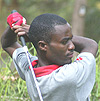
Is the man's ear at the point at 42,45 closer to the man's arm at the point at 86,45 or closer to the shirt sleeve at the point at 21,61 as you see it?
the shirt sleeve at the point at 21,61

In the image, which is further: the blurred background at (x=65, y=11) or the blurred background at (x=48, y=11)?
the blurred background at (x=65, y=11)

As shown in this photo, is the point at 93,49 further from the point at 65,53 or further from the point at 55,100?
the point at 55,100

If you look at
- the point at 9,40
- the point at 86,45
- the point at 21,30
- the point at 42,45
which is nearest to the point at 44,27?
the point at 42,45

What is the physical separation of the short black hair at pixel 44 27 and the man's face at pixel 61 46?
0.04m

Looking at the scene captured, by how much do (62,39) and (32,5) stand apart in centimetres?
1219

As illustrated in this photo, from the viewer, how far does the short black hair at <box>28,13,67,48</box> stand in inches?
87.2

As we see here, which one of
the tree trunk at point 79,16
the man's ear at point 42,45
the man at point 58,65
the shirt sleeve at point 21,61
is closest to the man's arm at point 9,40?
the shirt sleeve at point 21,61

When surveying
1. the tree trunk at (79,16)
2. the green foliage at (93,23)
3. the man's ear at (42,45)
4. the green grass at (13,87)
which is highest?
A: the man's ear at (42,45)

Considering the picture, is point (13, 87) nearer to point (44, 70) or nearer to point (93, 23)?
point (44, 70)

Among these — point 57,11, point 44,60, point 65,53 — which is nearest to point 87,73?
point 65,53

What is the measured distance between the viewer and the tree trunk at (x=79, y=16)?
8.30 meters

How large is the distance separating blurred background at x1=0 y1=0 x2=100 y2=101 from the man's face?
147 cm

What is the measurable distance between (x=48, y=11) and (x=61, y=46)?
11.0m

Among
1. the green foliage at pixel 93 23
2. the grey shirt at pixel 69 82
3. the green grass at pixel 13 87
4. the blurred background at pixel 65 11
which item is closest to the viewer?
the grey shirt at pixel 69 82
